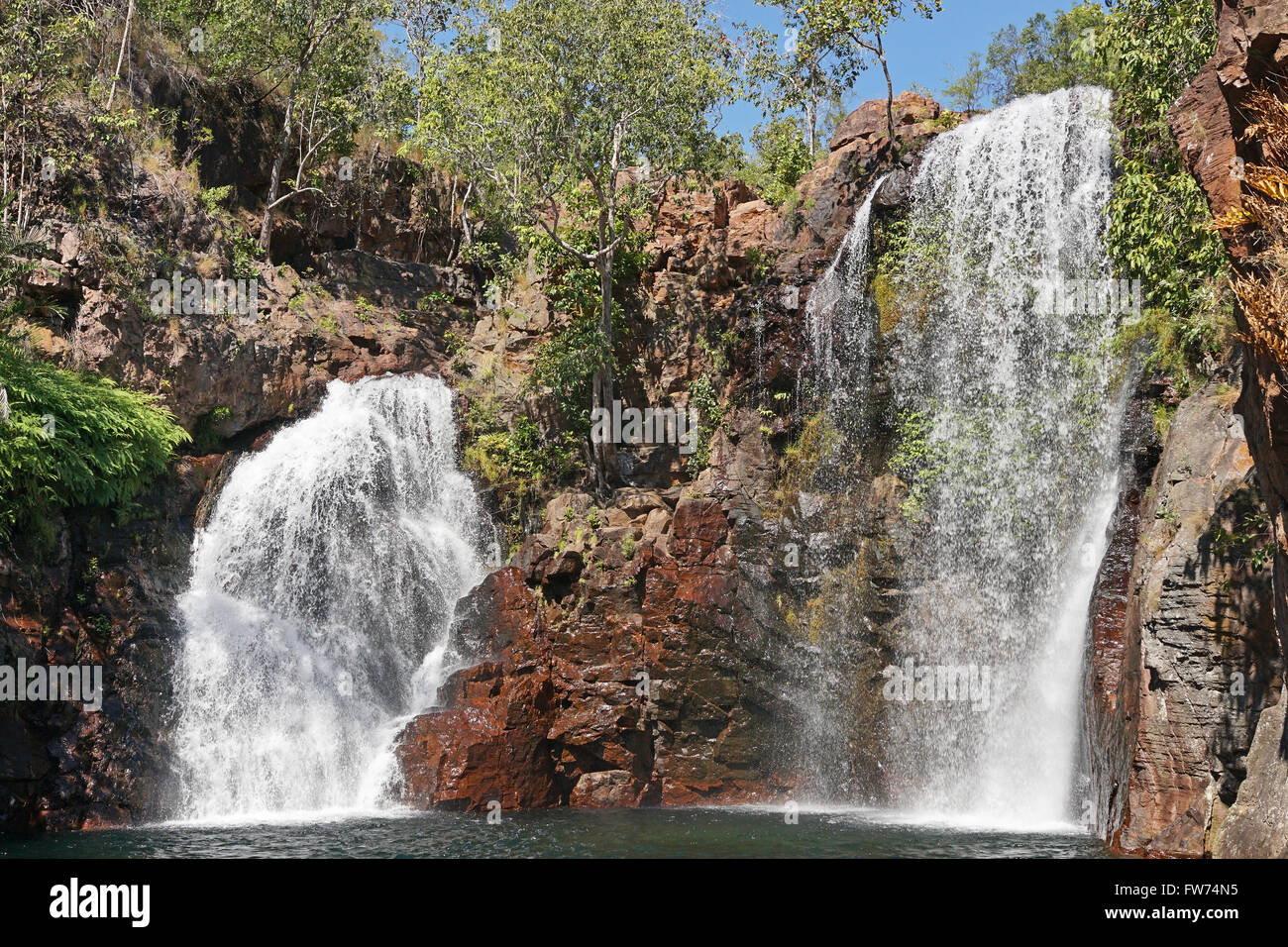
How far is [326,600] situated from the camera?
69.8 ft

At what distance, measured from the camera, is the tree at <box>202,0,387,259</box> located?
2750 cm

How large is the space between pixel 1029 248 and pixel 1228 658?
1134 centimetres

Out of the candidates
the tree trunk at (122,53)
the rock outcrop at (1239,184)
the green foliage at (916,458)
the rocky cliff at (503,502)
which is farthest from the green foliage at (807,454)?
the tree trunk at (122,53)

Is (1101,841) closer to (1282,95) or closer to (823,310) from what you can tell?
(1282,95)

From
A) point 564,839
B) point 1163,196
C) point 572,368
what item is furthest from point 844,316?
point 564,839

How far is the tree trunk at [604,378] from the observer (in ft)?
80.2

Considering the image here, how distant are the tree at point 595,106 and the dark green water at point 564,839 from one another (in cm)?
982

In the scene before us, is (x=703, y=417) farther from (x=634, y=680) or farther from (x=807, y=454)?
(x=634, y=680)

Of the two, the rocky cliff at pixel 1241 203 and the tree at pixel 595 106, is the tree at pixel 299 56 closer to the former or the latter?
the tree at pixel 595 106

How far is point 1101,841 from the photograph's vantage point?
42.9 ft

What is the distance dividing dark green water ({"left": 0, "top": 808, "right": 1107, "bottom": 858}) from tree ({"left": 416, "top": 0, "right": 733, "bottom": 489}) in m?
Answer: 9.82

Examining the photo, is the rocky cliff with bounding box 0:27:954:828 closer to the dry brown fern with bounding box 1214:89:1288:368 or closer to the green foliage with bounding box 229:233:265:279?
the green foliage with bounding box 229:233:265:279

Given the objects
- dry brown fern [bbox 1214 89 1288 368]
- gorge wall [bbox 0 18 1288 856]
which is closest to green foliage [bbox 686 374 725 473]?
gorge wall [bbox 0 18 1288 856]

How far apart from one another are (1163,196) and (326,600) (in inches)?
660
